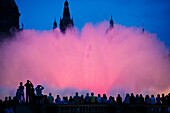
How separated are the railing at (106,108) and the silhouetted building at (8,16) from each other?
83.0 m

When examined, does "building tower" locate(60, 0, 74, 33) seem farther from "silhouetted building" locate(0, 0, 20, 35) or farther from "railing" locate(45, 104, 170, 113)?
"railing" locate(45, 104, 170, 113)

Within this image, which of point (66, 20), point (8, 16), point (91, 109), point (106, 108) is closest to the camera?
point (91, 109)

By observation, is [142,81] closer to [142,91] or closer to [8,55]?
[142,91]

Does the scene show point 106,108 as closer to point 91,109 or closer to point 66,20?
point 91,109

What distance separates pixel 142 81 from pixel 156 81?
81.9 inches

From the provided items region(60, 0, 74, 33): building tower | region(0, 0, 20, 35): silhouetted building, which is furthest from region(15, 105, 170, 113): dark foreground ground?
region(60, 0, 74, 33): building tower

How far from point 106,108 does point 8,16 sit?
8607 cm

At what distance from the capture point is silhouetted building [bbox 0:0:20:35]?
110 m

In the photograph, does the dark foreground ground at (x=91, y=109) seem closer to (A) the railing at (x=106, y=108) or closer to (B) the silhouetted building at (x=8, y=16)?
(A) the railing at (x=106, y=108)

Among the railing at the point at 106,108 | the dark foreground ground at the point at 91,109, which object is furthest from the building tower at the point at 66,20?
the dark foreground ground at the point at 91,109

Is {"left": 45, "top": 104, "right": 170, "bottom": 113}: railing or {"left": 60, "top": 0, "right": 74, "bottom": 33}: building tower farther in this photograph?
{"left": 60, "top": 0, "right": 74, "bottom": 33}: building tower

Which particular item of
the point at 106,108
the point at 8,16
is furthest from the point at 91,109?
the point at 8,16

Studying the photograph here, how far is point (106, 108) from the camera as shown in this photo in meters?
28.7

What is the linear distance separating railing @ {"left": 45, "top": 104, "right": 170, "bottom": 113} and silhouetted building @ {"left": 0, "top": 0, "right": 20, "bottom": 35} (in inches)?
3266
